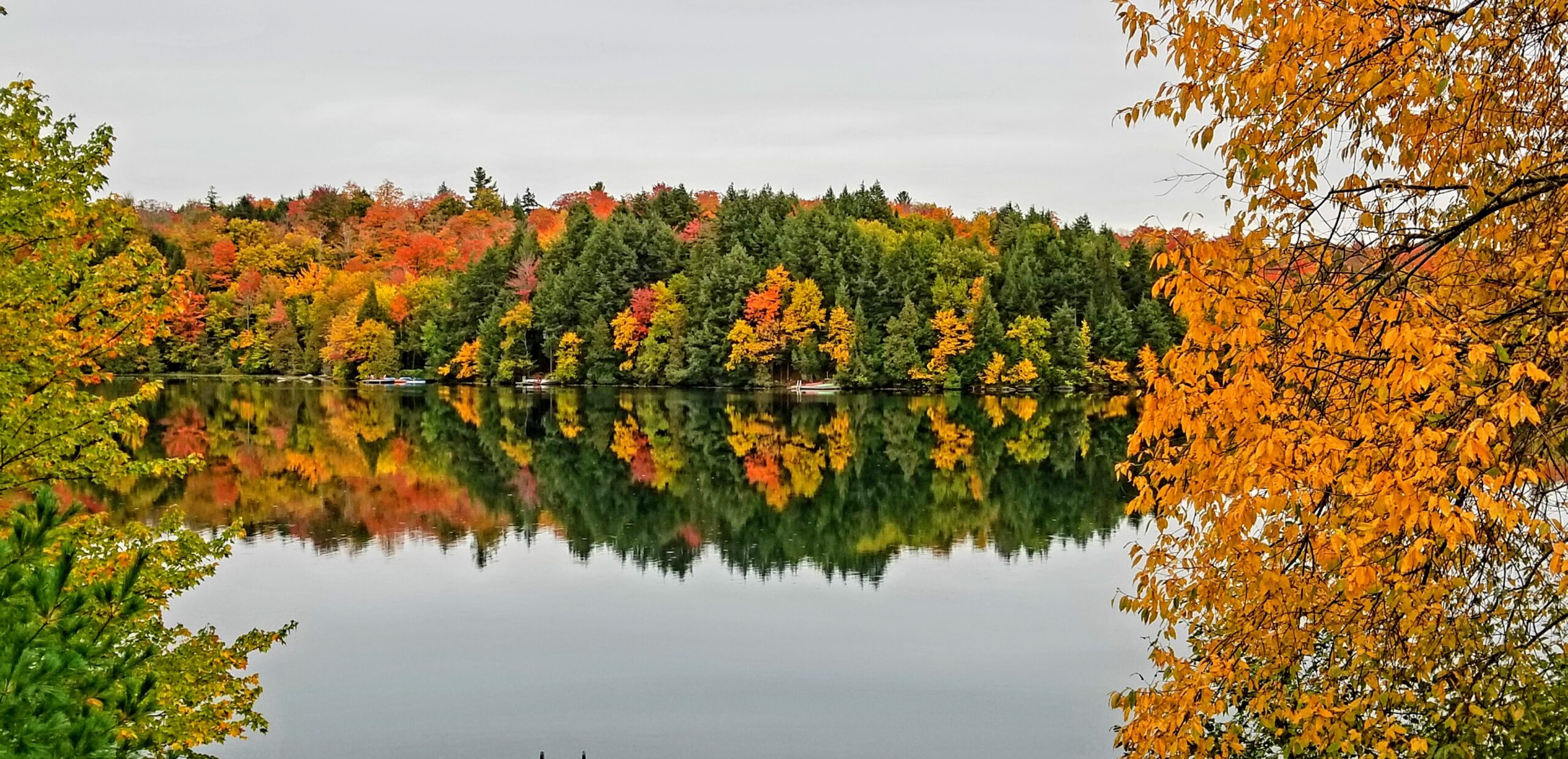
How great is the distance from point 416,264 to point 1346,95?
100398 mm

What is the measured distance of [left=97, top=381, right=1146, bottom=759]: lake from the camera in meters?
12.3

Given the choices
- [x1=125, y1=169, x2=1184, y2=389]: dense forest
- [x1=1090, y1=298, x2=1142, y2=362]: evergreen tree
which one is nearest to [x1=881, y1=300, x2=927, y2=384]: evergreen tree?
[x1=125, y1=169, x2=1184, y2=389]: dense forest

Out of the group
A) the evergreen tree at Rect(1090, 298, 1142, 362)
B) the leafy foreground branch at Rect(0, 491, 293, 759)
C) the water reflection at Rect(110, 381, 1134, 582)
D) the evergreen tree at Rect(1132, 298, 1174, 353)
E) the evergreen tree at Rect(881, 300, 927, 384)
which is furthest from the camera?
the evergreen tree at Rect(1090, 298, 1142, 362)

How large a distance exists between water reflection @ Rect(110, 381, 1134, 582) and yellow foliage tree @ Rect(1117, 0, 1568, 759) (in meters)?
14.0

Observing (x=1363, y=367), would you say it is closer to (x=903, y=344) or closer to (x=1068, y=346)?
(x=903, y=344)

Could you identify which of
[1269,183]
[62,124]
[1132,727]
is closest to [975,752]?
[1132,727]

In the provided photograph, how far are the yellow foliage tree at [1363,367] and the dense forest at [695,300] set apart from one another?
61273mm

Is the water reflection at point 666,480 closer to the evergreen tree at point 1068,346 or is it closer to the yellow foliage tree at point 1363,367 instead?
the evergreen tree at point 1068,346

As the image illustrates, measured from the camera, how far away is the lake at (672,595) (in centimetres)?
1227

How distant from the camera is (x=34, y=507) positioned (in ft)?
13.1

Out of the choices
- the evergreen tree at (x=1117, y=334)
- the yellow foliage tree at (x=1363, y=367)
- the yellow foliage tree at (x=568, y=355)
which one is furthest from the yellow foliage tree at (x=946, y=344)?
the yellow foliage tree at (x=1363, y=367)

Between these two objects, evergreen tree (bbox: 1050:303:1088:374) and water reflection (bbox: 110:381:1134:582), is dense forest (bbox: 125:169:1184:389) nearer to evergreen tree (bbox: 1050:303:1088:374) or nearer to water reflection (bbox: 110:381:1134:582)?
evergreen tree (bbox: 1050:303:1088:374)

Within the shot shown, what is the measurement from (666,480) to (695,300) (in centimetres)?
4375

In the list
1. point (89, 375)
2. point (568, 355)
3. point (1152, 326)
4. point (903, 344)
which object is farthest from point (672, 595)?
point (568, 355)
